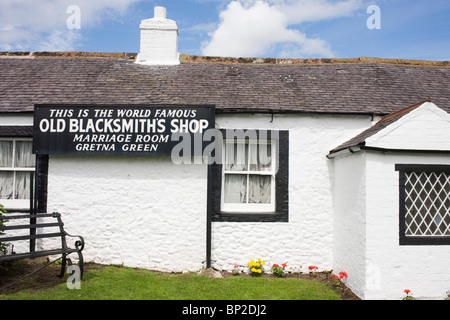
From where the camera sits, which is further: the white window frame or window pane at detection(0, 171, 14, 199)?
window pane at detection(0, 171, 14, 199)

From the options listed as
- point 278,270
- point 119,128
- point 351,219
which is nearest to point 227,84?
point 119,128

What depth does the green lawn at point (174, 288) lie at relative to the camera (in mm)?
5383

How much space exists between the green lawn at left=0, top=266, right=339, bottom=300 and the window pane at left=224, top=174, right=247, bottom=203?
170 cm

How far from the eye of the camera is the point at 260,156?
24.3 feet

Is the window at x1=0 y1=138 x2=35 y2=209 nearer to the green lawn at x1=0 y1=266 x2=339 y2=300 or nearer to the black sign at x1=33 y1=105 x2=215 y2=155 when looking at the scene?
the black sign at x1=33 y1=105 x2=215 y2=155

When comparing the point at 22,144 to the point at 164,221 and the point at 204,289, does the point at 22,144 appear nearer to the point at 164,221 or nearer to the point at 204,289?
the point at 164,221

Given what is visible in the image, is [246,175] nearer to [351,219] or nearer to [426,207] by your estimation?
[351,219]

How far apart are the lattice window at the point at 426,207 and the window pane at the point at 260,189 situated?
2737 mm

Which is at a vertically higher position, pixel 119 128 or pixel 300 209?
pixel 119 128

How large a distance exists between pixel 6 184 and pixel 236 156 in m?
5.33

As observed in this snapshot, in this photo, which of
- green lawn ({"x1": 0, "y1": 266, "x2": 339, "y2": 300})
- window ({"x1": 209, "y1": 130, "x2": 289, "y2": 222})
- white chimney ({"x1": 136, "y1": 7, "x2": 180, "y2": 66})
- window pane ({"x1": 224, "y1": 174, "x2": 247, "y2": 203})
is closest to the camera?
green lawn ({"x1": 0, "y1": 266, "x2": 339, "y2": 300})

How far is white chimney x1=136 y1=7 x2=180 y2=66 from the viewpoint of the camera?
30.3ft

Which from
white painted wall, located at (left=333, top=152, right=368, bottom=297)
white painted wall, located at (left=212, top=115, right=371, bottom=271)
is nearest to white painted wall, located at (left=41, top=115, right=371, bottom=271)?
white painted wall, located at (left=212, top=115, right=371, bottom=271)
